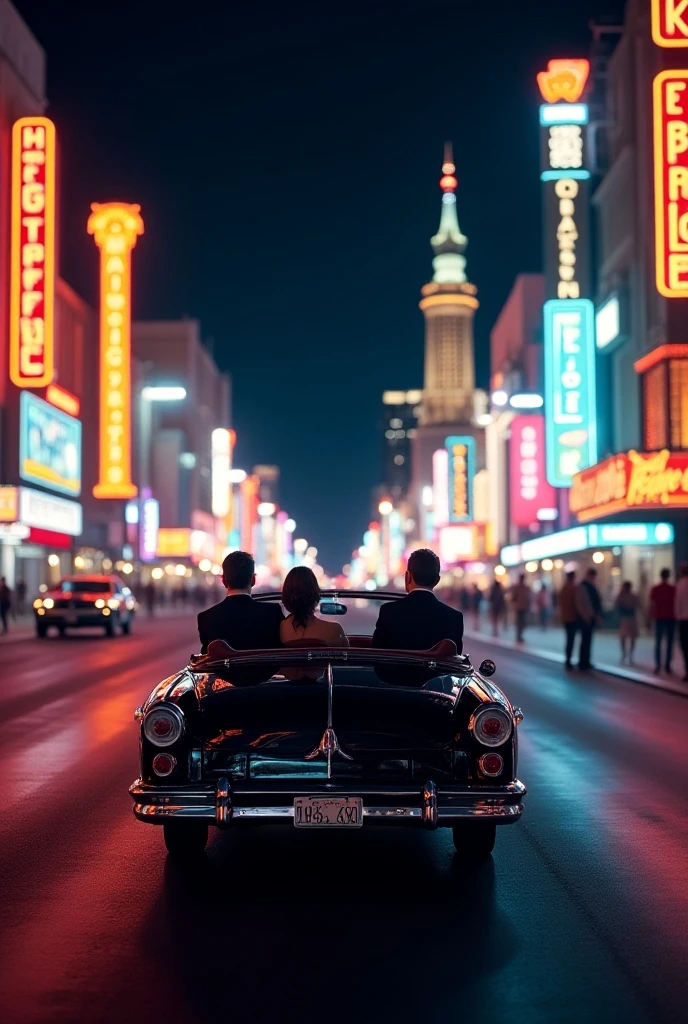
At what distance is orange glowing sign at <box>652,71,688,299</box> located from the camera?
105 ft

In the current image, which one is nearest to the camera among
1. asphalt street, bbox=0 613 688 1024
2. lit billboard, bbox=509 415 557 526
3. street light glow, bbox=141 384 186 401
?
asphalt street, bbox=0 613 688 1024

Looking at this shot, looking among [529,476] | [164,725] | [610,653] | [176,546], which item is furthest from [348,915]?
[176,546]

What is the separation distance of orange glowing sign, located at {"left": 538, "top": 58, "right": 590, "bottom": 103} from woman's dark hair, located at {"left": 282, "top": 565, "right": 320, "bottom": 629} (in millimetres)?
44047

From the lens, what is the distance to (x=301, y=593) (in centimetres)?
722

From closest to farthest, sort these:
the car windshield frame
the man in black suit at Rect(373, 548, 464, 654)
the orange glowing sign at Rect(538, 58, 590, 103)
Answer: the man in black suit at Rect(373, 548, 464, 654), the car windshield frame, the orange glowing sign at Rect(538, 58, 590, 103)

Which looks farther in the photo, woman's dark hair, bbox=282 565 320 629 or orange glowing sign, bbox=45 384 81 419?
orange glowing sign, bbox=45 384 81 419

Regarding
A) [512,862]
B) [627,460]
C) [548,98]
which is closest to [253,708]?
[512,862]

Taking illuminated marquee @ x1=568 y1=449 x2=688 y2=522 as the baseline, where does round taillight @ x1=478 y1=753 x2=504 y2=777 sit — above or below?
below

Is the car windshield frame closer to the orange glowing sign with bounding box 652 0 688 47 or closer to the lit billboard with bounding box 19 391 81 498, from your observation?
the lit billboard with bounding box 19 391 81 498

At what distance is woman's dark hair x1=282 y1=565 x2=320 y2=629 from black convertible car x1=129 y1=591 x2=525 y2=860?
59 centimetres

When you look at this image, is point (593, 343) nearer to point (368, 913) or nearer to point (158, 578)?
point (368, 913)

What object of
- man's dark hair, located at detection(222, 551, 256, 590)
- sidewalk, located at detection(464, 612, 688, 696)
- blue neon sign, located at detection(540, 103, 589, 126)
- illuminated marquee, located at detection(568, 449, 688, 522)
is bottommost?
sidewalk, located at detection(464, 612, 688, 696)

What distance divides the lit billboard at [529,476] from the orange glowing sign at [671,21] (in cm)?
3501

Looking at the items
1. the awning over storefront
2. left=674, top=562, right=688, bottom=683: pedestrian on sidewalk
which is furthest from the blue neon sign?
left=674, top=562, right=688, bottom=683: pedestrian on sidewalk
